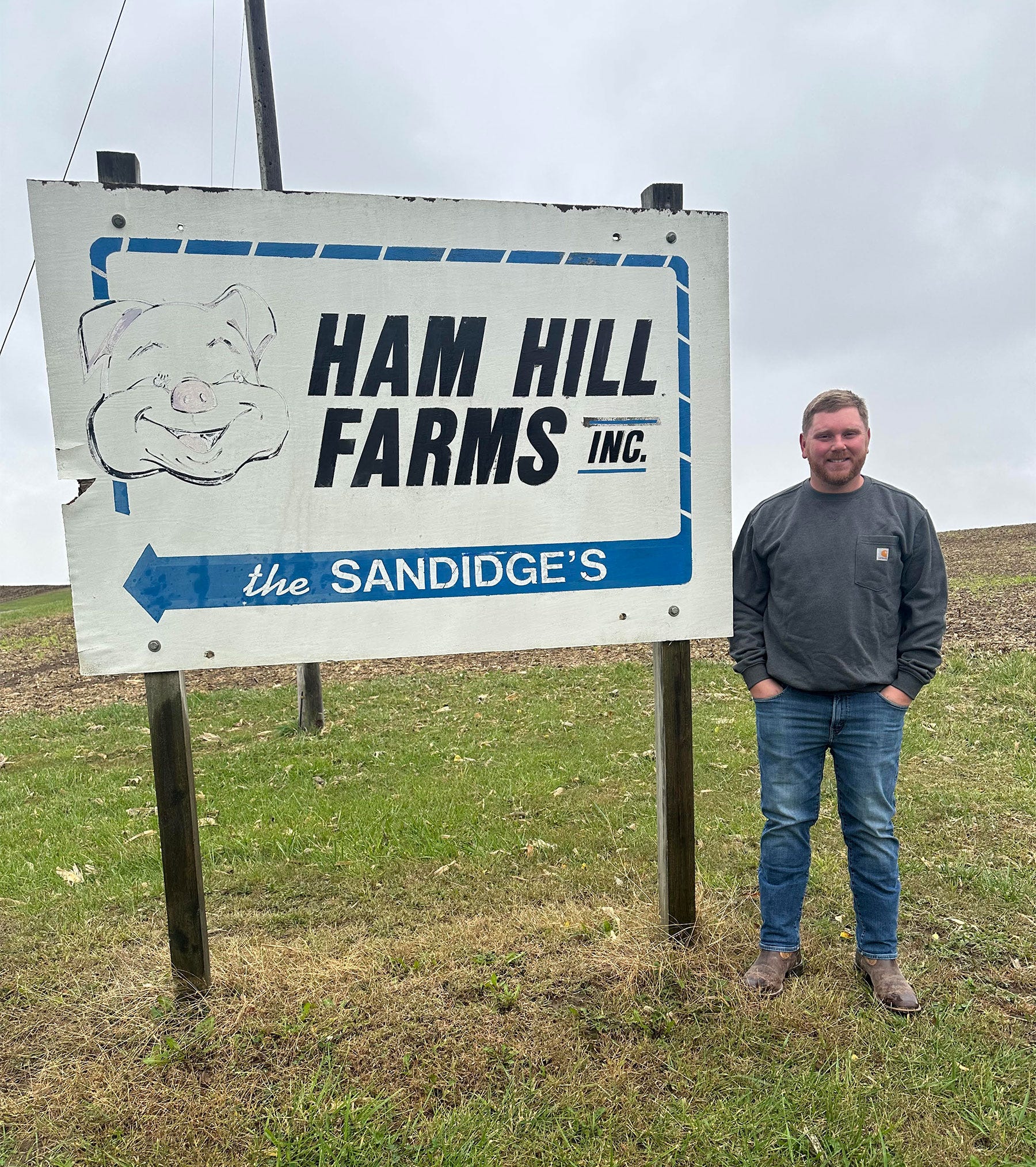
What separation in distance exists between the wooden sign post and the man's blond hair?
9.16 feet

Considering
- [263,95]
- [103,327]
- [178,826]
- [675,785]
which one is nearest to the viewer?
[103,327]

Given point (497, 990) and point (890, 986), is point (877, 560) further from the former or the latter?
point (497, 990)

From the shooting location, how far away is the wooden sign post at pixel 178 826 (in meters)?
3.18

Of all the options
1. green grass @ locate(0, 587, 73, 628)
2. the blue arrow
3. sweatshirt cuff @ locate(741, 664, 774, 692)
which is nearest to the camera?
the blue arrow

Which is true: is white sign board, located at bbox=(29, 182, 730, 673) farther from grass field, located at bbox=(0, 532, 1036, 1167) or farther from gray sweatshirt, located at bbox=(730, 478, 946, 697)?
grass field, located at bbox=(0, 532, 1036, 1167)

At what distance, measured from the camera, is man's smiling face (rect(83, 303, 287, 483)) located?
303 centimetres

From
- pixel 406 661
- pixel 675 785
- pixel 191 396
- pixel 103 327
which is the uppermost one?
pixel 103 327

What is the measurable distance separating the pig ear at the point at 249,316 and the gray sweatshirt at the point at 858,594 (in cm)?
224

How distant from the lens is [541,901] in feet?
14.0

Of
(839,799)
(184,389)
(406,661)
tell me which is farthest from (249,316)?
(406,661)

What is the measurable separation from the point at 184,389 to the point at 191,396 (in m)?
0.04

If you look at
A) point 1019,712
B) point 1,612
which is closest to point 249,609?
point 1019,712

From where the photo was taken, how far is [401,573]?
3.27m

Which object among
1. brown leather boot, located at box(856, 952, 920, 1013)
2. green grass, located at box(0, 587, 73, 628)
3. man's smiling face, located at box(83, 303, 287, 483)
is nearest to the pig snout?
man's smiling face, located at box(83, 303, 287, 483)
